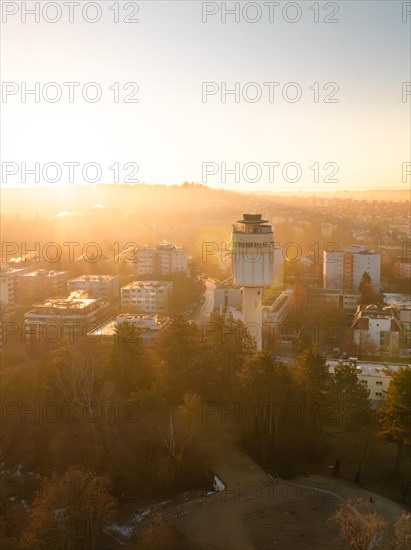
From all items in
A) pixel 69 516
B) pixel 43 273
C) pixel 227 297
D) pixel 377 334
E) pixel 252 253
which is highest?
pixel 252 253

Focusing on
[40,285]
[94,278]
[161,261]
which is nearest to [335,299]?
[161,261]

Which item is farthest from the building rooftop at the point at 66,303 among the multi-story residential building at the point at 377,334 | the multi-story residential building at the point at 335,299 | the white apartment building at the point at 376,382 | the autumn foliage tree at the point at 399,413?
the autumn foliage tree at the point at 399,413

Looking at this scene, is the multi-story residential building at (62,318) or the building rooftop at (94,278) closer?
the multi-story residential building at (62,318)

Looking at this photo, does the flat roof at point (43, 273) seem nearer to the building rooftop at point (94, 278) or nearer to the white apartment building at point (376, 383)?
the building rooftop at point (94, 278)

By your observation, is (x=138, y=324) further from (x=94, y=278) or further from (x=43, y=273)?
(x=43, y=273)

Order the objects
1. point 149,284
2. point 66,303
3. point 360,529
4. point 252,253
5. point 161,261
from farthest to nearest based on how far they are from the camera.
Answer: point 161,261, point 149,284, point 66,303, point 252,253, point 360,529

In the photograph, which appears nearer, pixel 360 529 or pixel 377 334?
pixel 360 529

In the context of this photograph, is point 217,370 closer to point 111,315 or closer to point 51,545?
point 51,545
